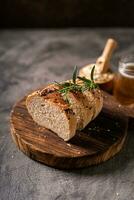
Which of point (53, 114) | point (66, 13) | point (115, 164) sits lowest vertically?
point (115, 164)

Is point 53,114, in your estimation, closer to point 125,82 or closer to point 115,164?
point 115,164

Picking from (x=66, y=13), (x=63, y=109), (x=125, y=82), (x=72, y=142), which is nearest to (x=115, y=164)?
(x=72, y=142)

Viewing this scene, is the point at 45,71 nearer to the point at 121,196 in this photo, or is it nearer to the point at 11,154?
the point at 11,154

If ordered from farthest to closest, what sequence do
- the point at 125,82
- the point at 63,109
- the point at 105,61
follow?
the point at 105,61, the point at 125,82, the point at 63,109

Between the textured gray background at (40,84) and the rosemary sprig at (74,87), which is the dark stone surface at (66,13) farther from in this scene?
the rosemary sprig at (74,87)

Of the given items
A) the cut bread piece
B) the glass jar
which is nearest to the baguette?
the cut bread piece

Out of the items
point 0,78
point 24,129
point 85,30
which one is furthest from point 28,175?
point 85,30
